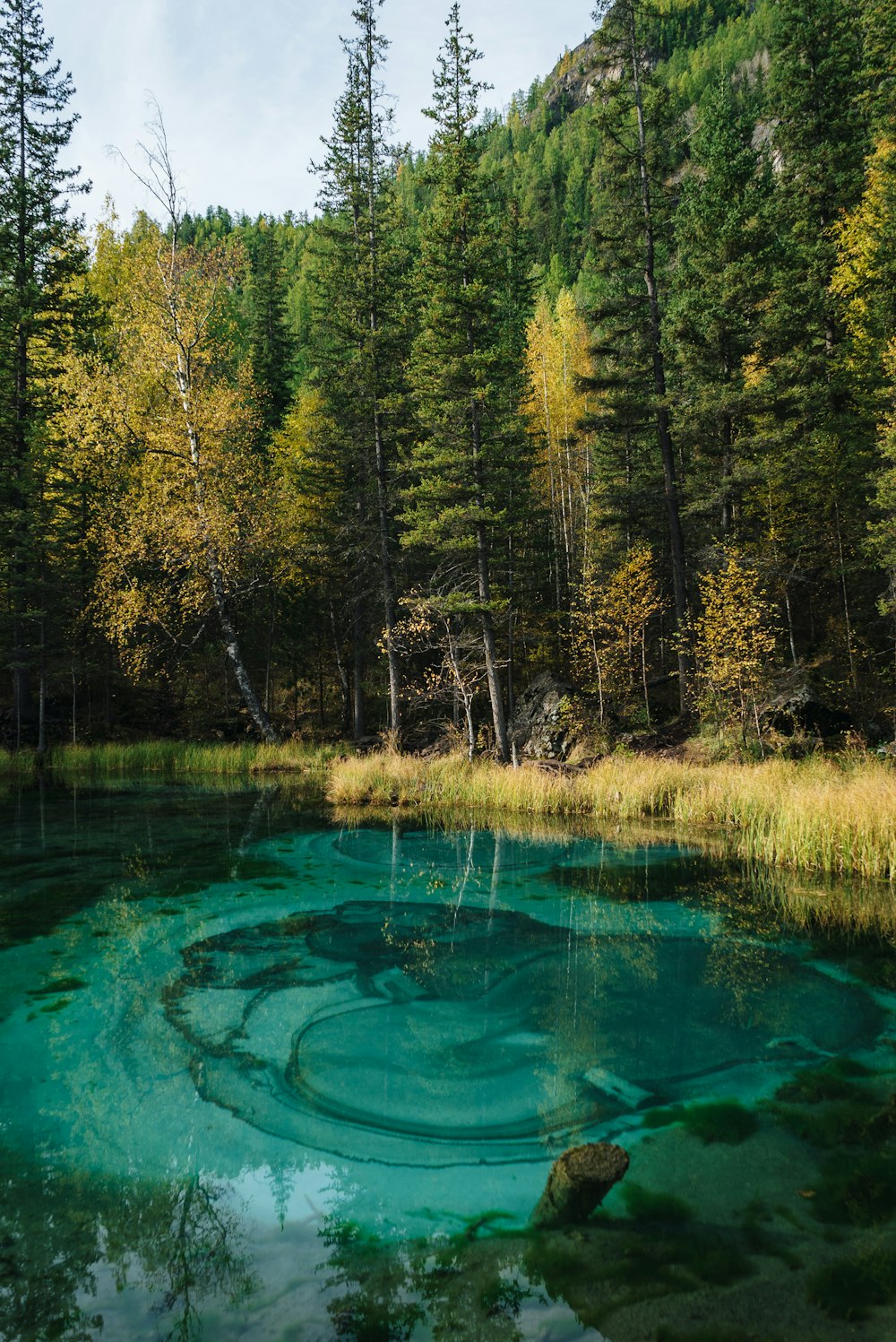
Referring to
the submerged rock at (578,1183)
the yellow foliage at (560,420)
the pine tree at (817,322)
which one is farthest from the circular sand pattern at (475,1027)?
the yellow foliage at (560,420)

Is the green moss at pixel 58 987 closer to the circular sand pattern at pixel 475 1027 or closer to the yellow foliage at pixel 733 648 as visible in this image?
the circular sand pattern at pixel 475 1027

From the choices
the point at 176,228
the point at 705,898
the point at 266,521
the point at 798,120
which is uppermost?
the point at 798,120

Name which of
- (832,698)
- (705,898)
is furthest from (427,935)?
(832,698)

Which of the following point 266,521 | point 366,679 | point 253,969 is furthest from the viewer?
point 366,679

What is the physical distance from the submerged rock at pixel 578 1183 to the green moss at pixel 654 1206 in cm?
8

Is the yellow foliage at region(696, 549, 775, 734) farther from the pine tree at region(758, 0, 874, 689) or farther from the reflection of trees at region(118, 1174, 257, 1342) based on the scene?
the reflection of trees at region(118, 1174, 257, 1342)

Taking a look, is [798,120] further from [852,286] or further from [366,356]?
[366,356]

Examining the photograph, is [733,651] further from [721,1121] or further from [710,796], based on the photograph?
[721,1121]

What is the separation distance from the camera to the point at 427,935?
6625mm

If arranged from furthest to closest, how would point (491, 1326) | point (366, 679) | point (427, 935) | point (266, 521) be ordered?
point (366, 679)
point (266, 521)
point (427, 935)
point (491, 1326)

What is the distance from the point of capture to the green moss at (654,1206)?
288 centimetres

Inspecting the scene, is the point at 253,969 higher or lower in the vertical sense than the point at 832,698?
lower

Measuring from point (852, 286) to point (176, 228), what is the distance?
17.4 m

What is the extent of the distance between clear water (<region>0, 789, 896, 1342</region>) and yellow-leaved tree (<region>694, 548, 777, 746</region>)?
7512 mm
